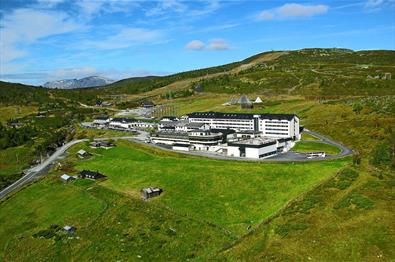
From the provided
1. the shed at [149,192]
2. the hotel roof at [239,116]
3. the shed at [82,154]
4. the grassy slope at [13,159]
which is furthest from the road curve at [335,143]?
the grassy slope at [13,159]

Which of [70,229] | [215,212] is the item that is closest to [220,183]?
[215,212]

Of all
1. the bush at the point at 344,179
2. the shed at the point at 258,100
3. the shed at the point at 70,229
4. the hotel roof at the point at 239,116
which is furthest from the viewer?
the shed at the point at 258,100

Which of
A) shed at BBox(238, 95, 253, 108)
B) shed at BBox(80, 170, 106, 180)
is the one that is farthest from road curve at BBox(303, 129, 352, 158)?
shed at BBox(80, 170, 106, 180)

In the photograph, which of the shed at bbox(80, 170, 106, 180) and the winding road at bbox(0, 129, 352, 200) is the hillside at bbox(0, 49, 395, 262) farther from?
the shed at bbox(80, 170, 106, 180)

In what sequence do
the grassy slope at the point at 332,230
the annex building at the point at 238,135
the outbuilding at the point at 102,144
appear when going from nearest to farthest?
the grassy slope at the point at 332,230
the annex building at the point at 238,135
the outbuilding at the point at 102,144

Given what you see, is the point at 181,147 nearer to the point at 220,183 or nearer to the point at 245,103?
the point at 220,183

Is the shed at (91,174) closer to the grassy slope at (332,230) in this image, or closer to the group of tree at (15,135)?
the grassy slope at (332,230)

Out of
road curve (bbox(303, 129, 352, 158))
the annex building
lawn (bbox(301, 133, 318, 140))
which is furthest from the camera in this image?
lawn (bbox(301, 133, 318, 140))
